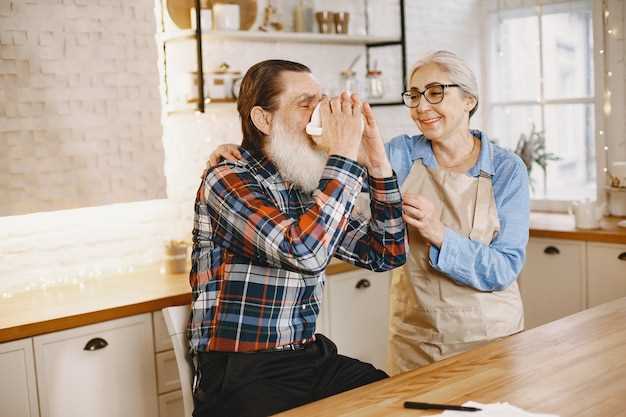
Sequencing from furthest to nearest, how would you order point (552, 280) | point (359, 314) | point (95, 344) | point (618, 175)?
point (618, 175) < point (552, 280) < point (359, 314) < point (95, 344)

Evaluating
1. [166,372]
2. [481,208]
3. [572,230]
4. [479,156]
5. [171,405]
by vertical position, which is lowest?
[171,405]

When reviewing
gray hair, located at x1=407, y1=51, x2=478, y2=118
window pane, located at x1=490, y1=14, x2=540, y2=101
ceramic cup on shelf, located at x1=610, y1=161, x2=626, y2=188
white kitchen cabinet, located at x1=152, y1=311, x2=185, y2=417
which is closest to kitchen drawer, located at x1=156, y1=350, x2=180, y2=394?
white kitchen cabinet, located at x1=152, y1=311, x2=185, y2=417

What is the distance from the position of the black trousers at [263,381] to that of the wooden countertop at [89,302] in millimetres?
880

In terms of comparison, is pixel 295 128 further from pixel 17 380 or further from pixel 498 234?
pixel 17 380

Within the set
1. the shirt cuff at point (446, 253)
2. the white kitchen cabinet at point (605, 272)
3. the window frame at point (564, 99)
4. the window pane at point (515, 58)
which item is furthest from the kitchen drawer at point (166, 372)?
the window pane at point (515, 58)

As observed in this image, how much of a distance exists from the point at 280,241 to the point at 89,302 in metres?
1.37

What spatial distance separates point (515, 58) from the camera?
521 cm

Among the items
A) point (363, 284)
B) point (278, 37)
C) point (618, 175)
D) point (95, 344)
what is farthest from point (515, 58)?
point (95, 344)

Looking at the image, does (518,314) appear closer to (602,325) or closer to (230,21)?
(602,325)

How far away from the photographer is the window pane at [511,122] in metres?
5.17

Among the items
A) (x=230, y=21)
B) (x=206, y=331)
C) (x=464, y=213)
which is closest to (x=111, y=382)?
(x=206, y=331)

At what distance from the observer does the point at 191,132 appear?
153 inches

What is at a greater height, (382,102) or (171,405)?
(382,102)

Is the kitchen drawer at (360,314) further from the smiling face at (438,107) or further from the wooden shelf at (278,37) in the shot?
the smiling face at (438,107)
